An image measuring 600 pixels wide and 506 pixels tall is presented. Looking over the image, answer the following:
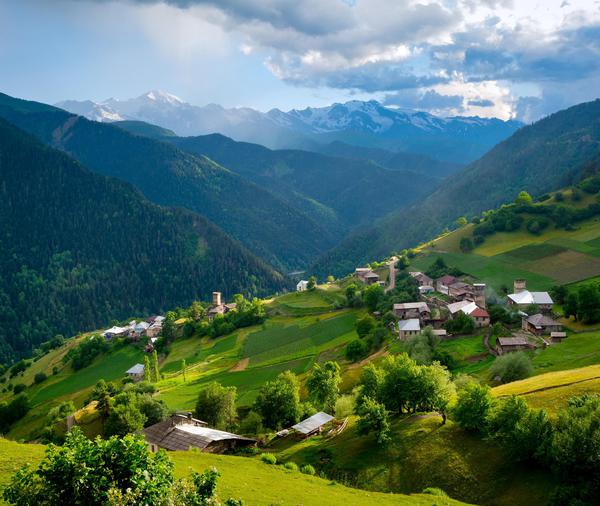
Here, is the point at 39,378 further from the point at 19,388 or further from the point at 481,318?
the point at 481,318

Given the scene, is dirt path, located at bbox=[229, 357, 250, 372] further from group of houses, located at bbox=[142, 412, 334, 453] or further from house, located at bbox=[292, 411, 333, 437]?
house, located at bbox=[292, 411, 333, 437]

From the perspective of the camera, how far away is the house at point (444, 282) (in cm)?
13412

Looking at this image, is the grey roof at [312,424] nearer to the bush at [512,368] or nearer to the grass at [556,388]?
the grass at [556,388]

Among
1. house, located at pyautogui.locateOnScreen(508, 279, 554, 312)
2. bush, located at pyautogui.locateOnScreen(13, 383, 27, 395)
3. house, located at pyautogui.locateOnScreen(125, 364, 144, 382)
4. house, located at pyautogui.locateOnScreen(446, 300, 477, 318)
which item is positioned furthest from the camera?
bush, located at pyautogui.locateOnScreen(13, 383, 27, 395)

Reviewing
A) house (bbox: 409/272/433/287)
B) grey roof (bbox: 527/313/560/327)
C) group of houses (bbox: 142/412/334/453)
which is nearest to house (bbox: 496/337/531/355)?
grey roof (bbox: 527/313/560/327)

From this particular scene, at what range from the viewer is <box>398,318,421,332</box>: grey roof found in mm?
101688

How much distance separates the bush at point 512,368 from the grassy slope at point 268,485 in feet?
116

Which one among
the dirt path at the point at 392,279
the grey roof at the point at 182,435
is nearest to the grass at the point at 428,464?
the grey roof at the point at 182,435

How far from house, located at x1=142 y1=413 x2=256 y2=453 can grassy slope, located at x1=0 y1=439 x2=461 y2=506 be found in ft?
34.7

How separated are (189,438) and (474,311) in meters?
62.6

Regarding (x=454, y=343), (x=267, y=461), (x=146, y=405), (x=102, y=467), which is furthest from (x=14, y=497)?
(x=454, y=343)

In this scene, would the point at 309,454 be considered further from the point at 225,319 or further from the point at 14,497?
the point at 225,319

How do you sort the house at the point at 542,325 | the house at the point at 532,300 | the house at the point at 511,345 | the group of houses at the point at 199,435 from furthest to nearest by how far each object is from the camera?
the house at the point at 532,300 < the house at the point at 542,325 < the house at the point at 511,345 < the group of houses at the point at 199,435

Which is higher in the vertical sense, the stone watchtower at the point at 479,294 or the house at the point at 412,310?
the stone watchtower at the point at 479,294
